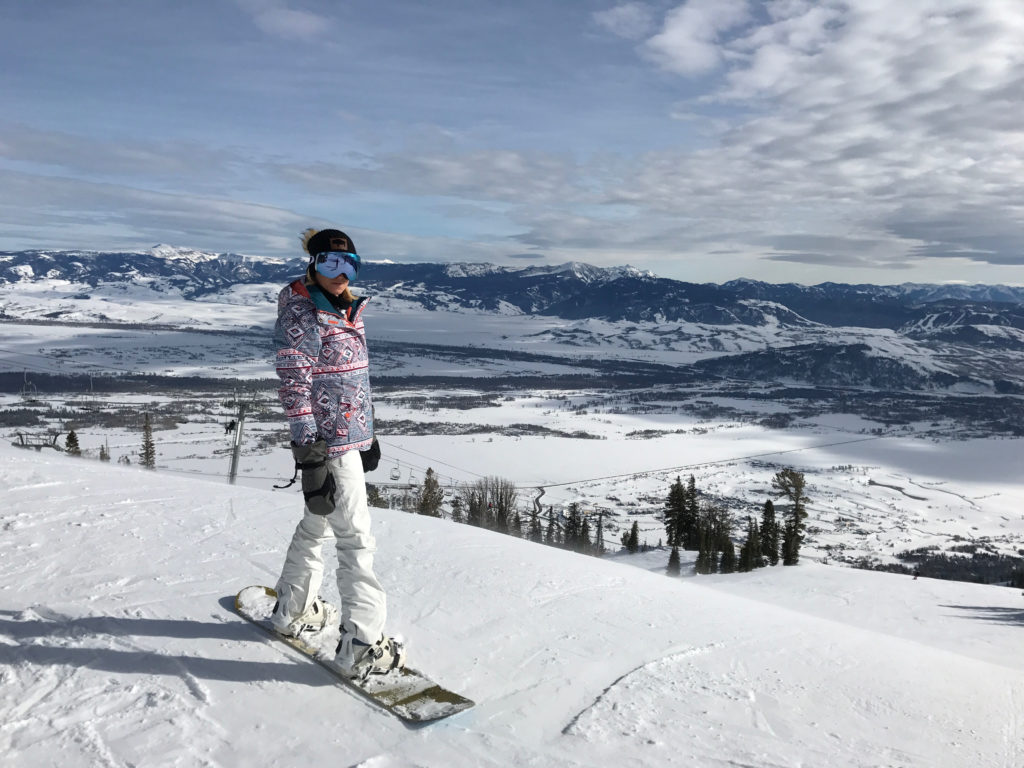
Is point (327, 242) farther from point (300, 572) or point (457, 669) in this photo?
point (457, 669)

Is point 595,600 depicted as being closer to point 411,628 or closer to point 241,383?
point 411,628

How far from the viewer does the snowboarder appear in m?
3.53

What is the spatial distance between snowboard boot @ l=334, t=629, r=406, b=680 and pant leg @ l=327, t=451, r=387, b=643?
46 mm

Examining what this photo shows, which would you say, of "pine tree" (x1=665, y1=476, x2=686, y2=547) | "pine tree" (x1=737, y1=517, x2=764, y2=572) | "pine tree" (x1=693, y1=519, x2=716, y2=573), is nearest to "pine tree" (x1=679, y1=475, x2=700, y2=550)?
"pine tree" (x1=665, y1=476, x2=686, y2=547)

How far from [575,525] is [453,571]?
3783cm

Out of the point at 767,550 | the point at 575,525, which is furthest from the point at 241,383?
the point at 767,550

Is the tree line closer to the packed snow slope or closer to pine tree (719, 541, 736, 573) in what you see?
pine tree (719, 541, 736, 573)

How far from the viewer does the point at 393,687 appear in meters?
3.48

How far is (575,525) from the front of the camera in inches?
1682

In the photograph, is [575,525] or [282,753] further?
[575,525]

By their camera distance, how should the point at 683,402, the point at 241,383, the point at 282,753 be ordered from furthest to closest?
the point at 683,402 < the point at 241,383 < the point at 282,753

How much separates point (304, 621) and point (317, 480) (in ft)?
3.55

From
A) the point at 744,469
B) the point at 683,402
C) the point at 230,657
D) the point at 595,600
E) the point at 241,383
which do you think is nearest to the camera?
the point at 230,657

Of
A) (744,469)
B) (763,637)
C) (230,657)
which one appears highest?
(230,657)
